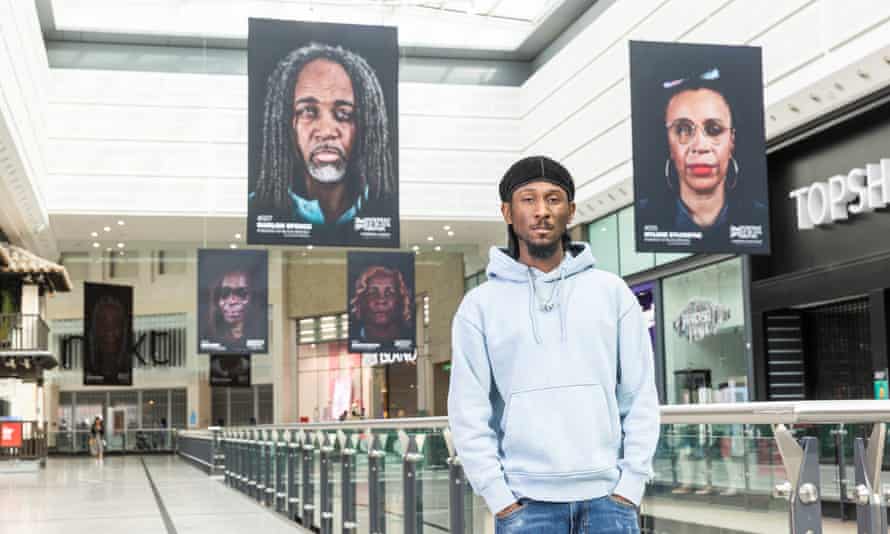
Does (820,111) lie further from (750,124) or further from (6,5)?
(6,5)

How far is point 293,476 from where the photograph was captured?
12773mm

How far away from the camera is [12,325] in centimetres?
3002

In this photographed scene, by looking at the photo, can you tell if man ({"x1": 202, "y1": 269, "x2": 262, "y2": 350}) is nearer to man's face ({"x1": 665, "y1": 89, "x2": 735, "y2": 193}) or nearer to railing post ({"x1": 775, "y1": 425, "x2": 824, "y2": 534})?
man's face ({"x1": 665, "y1": 89, "x2": 735, "y2": 193})

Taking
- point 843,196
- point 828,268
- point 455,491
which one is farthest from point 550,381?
point 828,268

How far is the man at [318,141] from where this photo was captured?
12602mm

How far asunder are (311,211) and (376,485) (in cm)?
508

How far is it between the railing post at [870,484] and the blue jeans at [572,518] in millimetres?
535

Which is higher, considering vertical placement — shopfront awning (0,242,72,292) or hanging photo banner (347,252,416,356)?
shopfront awning (0,242,72,292)

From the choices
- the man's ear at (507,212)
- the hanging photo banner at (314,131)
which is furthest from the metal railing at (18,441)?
the man's ear at (507,212)

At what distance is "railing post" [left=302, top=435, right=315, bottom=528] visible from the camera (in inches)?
453

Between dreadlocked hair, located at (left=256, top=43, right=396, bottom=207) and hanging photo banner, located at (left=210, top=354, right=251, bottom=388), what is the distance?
20.2m

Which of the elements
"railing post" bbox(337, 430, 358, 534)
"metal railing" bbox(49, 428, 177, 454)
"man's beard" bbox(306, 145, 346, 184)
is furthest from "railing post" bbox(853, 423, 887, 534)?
"metal railing" bbox(49, 428, 177, 454)

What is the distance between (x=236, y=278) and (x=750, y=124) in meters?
11.0

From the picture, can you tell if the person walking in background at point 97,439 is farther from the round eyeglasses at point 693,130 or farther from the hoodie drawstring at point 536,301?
the hoodie drawstring at point 536,301
